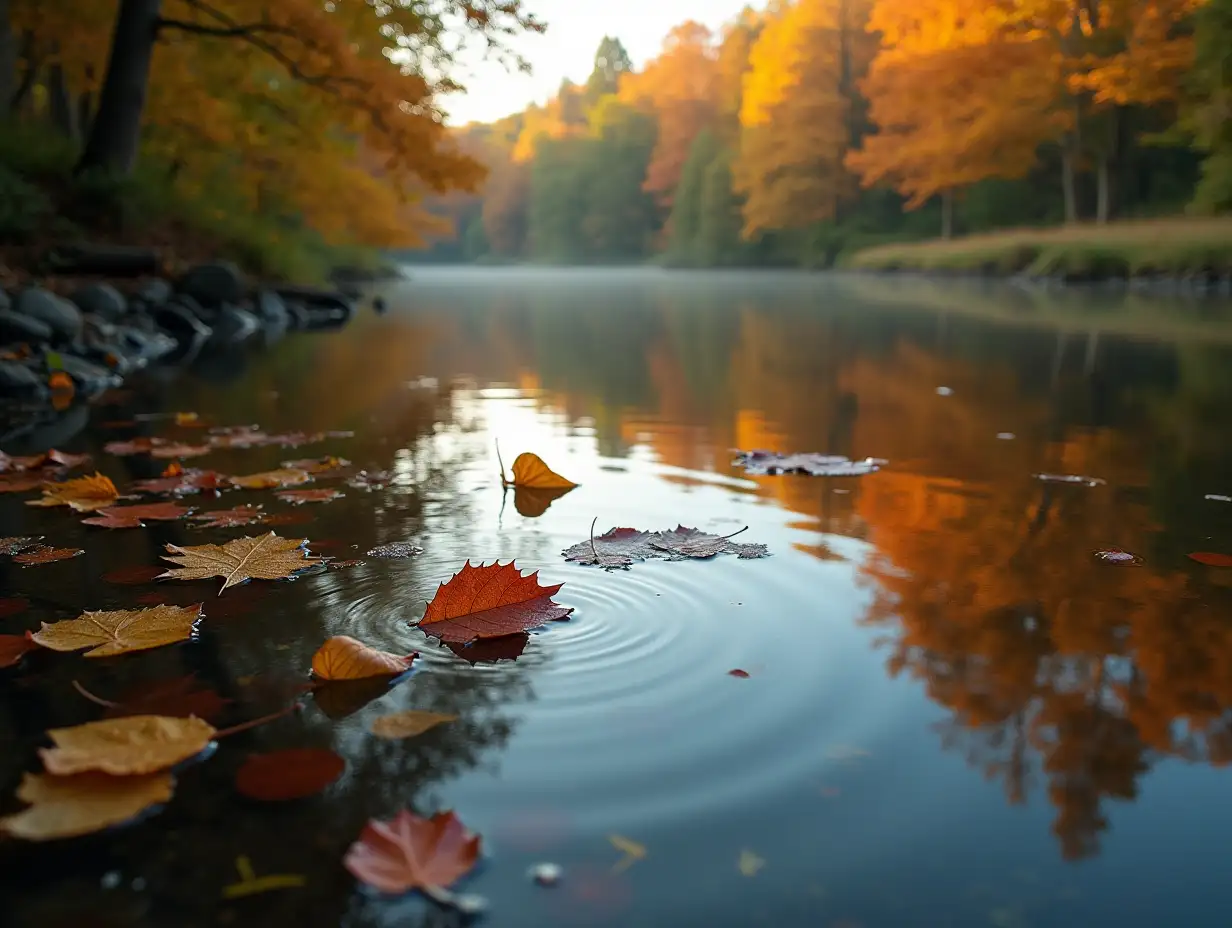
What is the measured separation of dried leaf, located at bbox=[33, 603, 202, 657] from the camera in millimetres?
1986

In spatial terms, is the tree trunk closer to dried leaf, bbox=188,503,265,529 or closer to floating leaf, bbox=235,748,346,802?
dried leaf, bbox=188,503,265,529

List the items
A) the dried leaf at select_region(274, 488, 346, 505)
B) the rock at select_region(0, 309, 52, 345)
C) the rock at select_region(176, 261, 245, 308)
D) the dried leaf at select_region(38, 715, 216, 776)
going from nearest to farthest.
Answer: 1. the dried leaf at select_region(38, 715, 216, 776)
2. the dried leaf at select_region(274, 488, 346, 505)
3. the rock at select_region(0, 309, 52, 345)
4. the rock at select_region(176, 261, 245, 308)

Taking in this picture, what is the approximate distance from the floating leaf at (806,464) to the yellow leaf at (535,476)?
749mm

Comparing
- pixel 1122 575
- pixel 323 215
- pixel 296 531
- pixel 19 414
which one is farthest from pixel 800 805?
pixel 323 215

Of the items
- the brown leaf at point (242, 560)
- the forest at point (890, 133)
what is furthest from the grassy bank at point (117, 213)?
the forest at point (890, 133)

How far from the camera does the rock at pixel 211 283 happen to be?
11211 millimetres

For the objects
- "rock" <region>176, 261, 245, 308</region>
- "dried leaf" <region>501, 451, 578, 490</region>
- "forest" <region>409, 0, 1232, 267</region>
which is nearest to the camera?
"dried leaf" <region>501, 451, 578, 490</region>

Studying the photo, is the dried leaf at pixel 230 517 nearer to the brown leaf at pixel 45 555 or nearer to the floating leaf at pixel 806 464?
the brown leaf at pixel 45 555

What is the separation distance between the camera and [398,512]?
3.20 meters

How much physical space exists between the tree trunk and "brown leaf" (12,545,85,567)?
8.93 metres

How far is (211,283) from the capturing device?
11352 millimetres

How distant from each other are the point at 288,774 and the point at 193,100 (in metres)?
12.9

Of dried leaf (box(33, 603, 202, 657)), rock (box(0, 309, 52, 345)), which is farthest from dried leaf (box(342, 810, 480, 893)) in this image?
rock (box(0, 309, 52, 345))

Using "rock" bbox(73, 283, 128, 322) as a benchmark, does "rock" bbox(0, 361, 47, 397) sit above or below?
below
